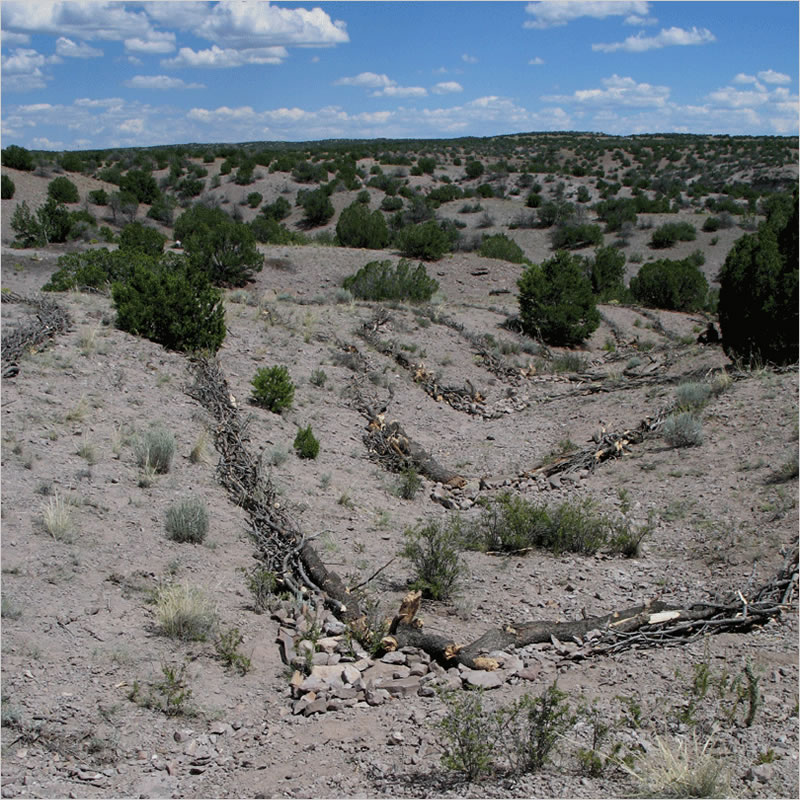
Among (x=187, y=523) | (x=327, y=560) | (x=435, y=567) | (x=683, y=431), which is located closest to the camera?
(x=435, y=567)

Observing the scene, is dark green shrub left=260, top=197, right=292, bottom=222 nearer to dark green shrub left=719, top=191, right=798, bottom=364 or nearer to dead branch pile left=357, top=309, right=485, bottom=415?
dead branch pile left=357, top=309, right=485, bottom=415

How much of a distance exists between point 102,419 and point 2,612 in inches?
164

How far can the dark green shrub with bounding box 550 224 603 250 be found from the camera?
35625mm

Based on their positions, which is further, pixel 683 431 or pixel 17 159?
pixel 17 159

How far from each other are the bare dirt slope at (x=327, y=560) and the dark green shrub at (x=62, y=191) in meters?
23.4

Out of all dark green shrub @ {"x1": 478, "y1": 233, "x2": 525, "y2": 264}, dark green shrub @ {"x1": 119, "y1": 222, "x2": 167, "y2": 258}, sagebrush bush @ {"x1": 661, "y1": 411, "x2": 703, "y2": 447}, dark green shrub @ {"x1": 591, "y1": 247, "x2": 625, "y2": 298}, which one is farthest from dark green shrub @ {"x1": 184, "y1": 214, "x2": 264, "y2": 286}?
sagebrush bush @ {"x1": 661, "y1": 411, "x2": 703, "y2": 447}

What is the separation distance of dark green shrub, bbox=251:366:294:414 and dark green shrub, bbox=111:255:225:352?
160cm

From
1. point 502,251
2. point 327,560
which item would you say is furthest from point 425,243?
point 327,560

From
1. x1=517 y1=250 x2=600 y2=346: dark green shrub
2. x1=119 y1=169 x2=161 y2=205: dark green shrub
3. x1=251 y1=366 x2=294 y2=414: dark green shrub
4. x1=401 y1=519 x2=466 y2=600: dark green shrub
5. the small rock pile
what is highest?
x1=119 y1=169 x2=161 y2=205: dark green shrub

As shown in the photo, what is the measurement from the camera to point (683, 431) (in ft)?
34.0

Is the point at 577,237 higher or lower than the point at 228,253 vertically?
higher

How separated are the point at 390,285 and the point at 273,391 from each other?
8.97m

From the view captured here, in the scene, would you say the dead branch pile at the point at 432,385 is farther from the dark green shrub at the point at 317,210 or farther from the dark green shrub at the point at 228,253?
the dark green shrub at the point at 317,210

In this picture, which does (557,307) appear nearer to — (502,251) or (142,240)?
(502,251)
